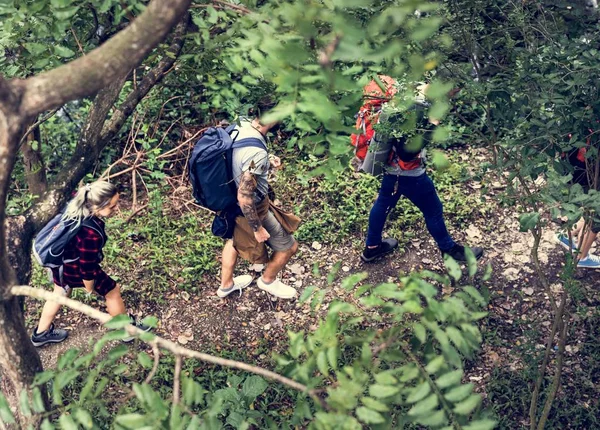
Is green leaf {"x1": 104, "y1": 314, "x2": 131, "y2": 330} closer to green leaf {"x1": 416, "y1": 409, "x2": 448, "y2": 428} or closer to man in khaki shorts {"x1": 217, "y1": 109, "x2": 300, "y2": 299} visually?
Answer: green leaf {"x1": 416, "y1": 409, "x2": 448, "y2": 428}

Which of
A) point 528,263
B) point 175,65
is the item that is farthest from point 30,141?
point 528,263

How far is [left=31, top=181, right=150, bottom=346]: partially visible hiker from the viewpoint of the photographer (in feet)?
13.0

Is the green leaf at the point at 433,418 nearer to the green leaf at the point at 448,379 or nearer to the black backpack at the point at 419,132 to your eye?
the green leaf at the point at 448,379

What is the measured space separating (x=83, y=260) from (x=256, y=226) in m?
1.26

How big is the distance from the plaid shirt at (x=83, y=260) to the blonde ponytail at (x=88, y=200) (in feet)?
0.39

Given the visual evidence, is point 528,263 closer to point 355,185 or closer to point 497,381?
point 497,381

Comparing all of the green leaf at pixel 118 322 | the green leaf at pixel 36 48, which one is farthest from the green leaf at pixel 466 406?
the green leaf at pixel 36 48

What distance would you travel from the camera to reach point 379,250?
550cm

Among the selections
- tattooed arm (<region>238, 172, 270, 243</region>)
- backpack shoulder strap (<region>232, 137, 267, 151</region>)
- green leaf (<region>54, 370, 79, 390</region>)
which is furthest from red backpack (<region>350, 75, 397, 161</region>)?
green leaf (<region>54, 370, 79, 390</region>)

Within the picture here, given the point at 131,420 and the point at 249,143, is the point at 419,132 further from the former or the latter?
the point at 131,420

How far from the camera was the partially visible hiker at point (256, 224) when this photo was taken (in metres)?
4.10

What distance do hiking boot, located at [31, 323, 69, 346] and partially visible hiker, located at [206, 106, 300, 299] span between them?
1.37 m

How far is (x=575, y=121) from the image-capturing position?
3359mm

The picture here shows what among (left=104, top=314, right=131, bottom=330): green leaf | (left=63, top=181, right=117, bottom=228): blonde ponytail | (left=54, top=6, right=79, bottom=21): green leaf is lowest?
(left=63, top=181, right=117, bottom=228): blonde ponytail
